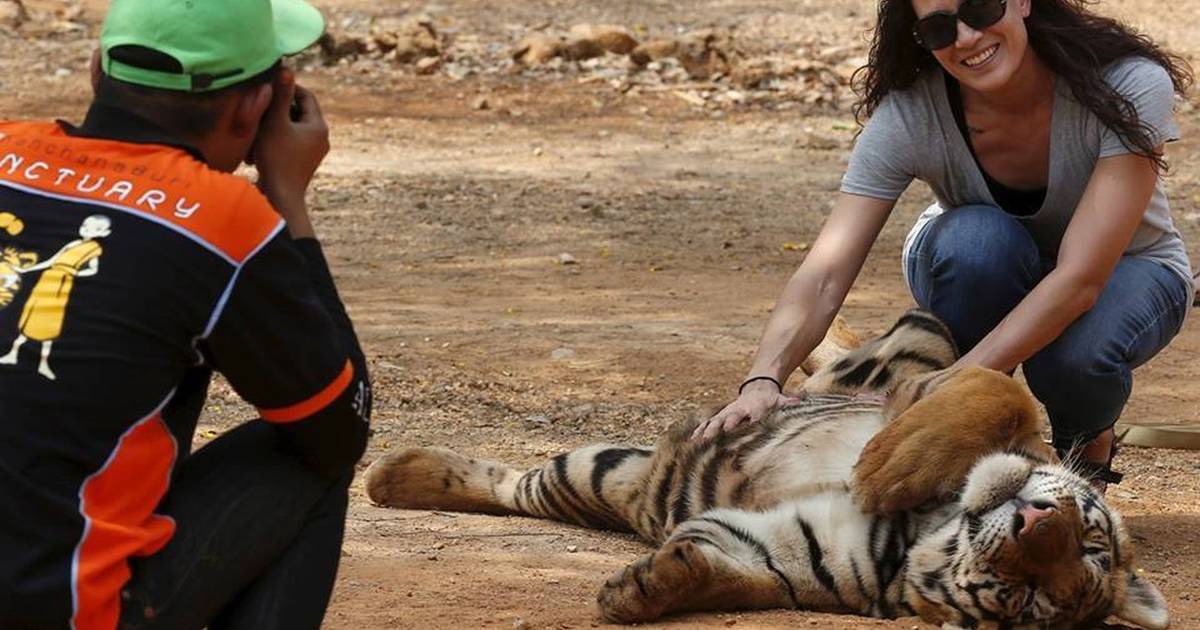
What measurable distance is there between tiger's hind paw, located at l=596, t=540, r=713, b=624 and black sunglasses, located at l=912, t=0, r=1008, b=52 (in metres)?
1.37

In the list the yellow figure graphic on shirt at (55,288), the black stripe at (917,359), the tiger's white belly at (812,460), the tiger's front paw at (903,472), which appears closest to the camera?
the yellow figure graphic on shirt at (55,288)

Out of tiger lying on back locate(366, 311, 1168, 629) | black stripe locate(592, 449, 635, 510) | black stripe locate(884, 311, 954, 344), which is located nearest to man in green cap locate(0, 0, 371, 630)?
tiger lying on back locate(366, 311, 1168, 629)

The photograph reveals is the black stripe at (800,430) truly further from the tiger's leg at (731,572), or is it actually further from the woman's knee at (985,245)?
the woman's knee at (985,245)

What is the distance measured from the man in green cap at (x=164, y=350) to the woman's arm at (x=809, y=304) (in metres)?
1.65

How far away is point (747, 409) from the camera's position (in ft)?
13.9

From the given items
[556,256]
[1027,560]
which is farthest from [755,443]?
[556,256]

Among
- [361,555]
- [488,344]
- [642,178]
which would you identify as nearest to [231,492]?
[361,555]

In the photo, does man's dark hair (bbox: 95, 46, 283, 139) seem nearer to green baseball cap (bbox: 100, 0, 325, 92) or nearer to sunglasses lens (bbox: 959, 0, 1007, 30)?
green baseball cap (bbox: 100, 0, 325, 92)

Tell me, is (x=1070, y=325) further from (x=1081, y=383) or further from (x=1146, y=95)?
(x=1146, y=95)

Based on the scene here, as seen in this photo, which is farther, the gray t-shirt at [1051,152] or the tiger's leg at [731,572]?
the gray t-shirt at [1051,152]

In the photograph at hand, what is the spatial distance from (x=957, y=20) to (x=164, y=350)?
2.35m

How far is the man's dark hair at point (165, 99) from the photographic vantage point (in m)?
2.56

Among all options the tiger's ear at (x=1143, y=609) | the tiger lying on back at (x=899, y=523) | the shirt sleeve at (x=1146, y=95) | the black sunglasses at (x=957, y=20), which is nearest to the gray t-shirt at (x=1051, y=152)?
the shirt sleeve at (x=1146, y=95)

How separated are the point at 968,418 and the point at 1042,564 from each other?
43 centimetres
